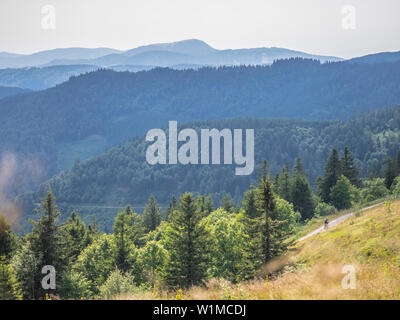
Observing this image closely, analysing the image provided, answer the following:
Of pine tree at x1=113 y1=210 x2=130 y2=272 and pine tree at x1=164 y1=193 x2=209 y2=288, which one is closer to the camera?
pine tree at x1=164 y1=193 x2=209 y2=288

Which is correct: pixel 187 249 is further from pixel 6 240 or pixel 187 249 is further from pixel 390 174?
pixel 390 174

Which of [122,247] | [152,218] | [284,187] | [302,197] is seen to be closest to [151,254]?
[122,247]

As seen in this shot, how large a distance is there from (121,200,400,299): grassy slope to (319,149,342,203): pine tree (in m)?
31.0

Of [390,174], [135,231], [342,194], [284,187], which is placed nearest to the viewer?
[135,231]

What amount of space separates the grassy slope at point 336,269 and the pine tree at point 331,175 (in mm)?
30990

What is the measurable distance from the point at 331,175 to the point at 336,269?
49.9 metres

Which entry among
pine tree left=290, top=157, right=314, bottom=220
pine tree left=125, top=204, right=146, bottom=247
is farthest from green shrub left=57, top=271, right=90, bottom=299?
pine tree left=290, top=157, right=314, bottom=220

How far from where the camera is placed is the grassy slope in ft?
33.1

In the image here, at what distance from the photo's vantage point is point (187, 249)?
28672mm

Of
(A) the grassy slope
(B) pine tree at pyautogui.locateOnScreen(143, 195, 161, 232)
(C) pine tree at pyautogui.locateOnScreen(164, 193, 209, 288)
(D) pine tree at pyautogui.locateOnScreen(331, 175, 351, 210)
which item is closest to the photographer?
(A) the grassy slope

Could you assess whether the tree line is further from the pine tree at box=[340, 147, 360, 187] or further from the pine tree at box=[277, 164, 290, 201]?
the pine tree at box=[340, 147, 360, 187]

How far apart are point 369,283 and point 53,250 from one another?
21462mm

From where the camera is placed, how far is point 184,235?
94.9 ft
